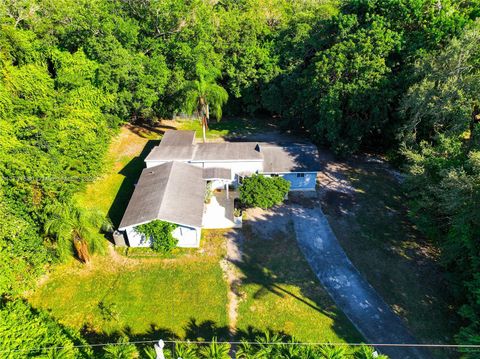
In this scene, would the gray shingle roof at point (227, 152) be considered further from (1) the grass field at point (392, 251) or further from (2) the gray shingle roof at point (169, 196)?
(1) the grass field at point (392, 251)

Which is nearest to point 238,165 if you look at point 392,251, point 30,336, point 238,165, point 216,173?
point 238,165

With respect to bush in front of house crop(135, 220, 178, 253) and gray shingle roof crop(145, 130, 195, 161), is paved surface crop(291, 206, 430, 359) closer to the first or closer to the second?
bush in front of house crop(135, 220, 178, 253)

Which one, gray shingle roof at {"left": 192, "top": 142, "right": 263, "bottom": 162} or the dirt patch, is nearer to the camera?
the dirt patch

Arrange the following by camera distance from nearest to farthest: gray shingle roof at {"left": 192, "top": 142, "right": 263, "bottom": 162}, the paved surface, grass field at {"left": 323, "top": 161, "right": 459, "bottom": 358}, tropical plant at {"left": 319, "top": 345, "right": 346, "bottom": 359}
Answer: tropical plant at {"left": 319, "top": 345, "right": 346, "bottom": 359} → the paved surface → grass field at {"left": 323, "top": 161, "right": 459, "bottom": 358} → gray shingle roof at {"left": 192, "top": 142, "right": 263, "bottom": 162}

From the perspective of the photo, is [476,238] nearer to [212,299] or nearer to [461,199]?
[461,199]

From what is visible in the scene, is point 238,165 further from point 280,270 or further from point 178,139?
point 280,270

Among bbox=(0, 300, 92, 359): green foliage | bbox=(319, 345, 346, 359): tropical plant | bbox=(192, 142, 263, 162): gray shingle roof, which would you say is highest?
bbox=(192, 142, 263, 162): gray shingle roof

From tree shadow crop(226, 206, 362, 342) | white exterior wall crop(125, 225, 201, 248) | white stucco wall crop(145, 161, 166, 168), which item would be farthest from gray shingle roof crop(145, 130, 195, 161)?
tree shadow crop(226, 206, 362, 342)
